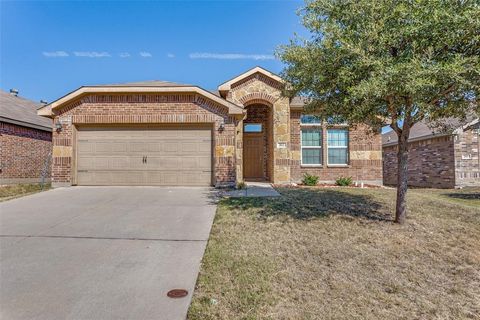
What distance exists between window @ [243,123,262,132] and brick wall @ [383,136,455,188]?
10033 mm

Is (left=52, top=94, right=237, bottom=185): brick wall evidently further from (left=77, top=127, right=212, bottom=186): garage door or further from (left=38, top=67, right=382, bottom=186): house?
(left=77, top=127, right=212, bottom=186): garage door

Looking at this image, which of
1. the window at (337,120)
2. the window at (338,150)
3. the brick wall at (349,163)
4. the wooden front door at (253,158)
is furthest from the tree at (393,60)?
the wooden front door at (253,158)

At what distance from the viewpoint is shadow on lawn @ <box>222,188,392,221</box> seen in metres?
6.83

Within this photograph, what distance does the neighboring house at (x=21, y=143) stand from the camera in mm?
12305

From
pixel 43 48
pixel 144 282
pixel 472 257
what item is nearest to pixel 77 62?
pixel 43 48

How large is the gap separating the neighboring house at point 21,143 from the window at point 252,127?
9041 millimetres

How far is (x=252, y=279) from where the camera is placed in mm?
3721

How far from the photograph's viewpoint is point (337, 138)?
1349cm

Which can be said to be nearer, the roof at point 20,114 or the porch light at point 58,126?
the porch light at point 58,126

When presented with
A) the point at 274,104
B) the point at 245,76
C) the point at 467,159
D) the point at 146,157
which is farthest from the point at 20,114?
the point at 467,159

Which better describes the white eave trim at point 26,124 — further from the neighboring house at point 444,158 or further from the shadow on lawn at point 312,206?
the neighboring house at point 444,158

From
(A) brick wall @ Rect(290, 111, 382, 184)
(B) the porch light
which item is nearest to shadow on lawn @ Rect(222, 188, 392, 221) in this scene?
(A) brick wall @ Rect(290, 111, 382, 184)

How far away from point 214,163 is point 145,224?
15.4 feet

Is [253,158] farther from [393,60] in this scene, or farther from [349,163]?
[393,60]
